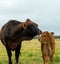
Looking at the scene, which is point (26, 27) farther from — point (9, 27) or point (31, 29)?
point (9, 27)

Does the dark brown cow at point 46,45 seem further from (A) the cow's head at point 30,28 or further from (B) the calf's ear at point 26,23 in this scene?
(B) the calf's ear at point 26,23

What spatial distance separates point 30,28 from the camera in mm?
14422

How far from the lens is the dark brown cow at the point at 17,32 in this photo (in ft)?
47.4

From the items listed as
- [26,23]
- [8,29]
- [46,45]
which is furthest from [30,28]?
[46,45]

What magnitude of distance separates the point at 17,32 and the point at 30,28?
2.83ft

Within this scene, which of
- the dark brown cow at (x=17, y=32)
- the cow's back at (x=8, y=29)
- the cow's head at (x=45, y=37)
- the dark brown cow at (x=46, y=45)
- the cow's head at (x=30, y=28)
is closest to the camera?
the dark brown cow at (x=46, y=45)

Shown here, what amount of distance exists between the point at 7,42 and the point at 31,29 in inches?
54.1

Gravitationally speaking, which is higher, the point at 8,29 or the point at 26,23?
the point at 26,23

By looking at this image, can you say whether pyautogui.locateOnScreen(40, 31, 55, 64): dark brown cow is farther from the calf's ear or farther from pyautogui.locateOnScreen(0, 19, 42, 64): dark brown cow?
the calf's ear

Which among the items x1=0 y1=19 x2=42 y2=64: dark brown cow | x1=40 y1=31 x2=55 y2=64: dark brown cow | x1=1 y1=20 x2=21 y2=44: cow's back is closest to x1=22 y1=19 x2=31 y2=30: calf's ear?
x1=0 y1=19 x2=42 y2=64: dark brown cow

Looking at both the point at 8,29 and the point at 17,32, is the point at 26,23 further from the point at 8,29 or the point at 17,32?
the point at 8,29

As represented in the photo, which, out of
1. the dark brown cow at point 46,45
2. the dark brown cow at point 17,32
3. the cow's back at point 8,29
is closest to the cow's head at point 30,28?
the dark brown cow at point 17,32

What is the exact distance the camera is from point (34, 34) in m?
14.4

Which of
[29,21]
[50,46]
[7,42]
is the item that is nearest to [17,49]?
[7,42]
